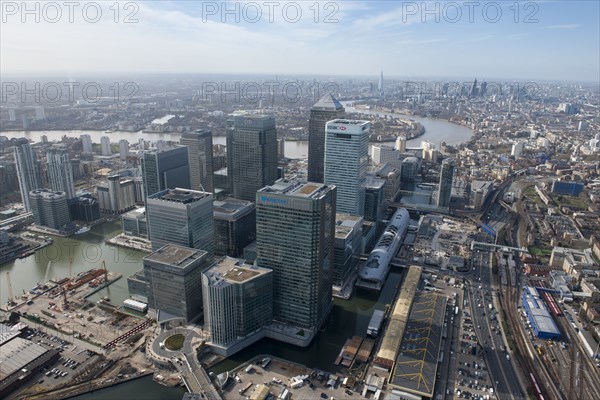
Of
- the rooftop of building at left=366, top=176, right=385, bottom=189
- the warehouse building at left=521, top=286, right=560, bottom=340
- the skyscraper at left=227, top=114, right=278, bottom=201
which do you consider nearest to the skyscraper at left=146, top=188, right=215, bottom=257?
the skyscraper at left=227, top=114, right=278, bottom=201

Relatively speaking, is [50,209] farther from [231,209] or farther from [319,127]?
[319,127]

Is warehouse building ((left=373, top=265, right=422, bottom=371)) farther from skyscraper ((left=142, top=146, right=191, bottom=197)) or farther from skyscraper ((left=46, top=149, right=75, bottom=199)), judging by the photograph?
skyscraper ((left=46, top=149, right=75, bottom=199))

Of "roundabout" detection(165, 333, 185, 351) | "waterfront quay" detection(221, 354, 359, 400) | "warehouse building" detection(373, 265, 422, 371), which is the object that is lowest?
"waterfront quay" detection(221, 354, 359, 400)

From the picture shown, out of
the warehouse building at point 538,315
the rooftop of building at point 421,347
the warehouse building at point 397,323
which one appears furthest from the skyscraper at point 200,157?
the warehouse building at point 538,315

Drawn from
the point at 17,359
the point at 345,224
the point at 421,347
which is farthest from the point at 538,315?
the point at 17,359

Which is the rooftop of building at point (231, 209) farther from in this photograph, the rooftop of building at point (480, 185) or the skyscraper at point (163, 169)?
the rooftop of building at point (480, 185)

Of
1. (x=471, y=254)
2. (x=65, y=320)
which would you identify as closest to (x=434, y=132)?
(x=471, y=254)
